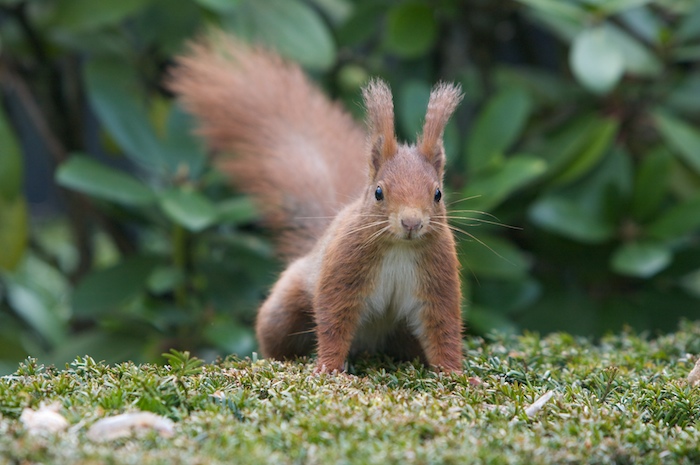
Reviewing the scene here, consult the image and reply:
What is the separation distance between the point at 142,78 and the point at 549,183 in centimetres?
207

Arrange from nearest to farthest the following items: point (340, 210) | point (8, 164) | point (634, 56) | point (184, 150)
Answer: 1. point (340, 210)
2. point (8, 164)
3. point (184, 150)
4. point (634, 56)

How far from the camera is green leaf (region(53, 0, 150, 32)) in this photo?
3.68 metres

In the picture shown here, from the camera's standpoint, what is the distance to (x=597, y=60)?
3.54m

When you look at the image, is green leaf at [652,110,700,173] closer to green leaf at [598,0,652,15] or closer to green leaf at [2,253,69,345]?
green leaf at [598,0,652,15]

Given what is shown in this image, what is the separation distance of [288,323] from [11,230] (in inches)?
67.4

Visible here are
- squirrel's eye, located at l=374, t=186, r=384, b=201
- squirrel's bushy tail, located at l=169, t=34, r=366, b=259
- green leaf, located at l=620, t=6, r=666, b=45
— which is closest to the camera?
squirrel's eye, located at l=374, t=186, r=384, b=201

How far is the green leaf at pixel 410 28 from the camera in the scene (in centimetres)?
394

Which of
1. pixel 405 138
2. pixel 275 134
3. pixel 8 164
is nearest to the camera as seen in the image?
pixel 275 134

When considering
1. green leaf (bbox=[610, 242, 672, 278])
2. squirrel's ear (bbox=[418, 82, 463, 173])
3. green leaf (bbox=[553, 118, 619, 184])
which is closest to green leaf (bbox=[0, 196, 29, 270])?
squirrel's ear (bbox=[418, 82, 463, 173])

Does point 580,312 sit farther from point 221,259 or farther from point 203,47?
point 203,47

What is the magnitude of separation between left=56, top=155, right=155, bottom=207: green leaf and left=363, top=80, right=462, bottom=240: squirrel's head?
1449 mm

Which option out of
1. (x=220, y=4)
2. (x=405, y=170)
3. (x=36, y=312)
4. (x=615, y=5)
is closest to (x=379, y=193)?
(x=405, y=170)

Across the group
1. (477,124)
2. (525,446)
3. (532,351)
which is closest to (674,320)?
(477,124)

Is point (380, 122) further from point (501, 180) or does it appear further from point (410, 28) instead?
point (410, 28)
